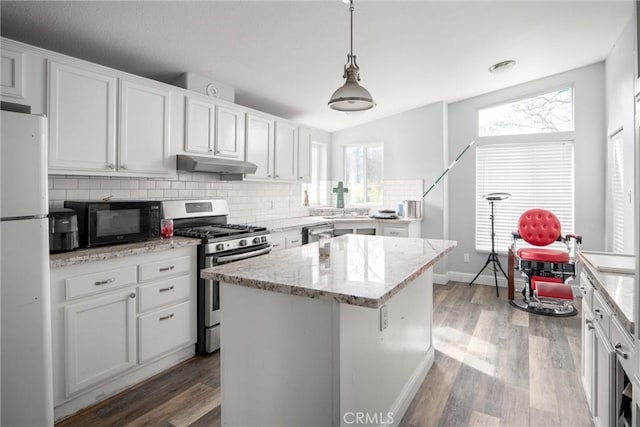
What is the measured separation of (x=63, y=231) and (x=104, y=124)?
0.82 meters

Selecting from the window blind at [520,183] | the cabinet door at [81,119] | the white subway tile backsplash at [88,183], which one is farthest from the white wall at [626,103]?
the white subway tile backsplash at [88,183]

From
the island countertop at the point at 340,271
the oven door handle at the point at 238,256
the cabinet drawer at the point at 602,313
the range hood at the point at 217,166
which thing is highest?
the range hood at the point at 217,166

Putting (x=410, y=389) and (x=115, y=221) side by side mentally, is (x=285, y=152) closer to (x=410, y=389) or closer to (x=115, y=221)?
(x=115, y=221)

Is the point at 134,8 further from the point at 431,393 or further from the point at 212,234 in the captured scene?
the point at 431,393

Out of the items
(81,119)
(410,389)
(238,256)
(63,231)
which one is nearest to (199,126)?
(81,119)

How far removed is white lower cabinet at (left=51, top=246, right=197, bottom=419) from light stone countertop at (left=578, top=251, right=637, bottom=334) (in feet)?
8.31

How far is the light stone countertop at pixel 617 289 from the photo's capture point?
121cm

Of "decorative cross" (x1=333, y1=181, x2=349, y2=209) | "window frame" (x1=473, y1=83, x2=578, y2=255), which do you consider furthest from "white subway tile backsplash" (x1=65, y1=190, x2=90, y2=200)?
"window frame" (x1=473, y1=83, x2=578, y2=255)

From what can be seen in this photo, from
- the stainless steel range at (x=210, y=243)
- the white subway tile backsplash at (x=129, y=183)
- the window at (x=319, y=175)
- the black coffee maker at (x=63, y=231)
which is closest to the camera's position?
the black coffee maker at (x=63, y=231)

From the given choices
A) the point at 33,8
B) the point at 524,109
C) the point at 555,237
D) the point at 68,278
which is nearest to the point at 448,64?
the point at 524,109

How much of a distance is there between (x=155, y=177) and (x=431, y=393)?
259cm

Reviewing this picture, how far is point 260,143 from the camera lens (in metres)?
4.02

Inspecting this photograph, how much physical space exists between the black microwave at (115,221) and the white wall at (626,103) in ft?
13.1

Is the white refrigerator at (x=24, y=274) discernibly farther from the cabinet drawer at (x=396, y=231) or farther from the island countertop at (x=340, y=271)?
the cabinet drawer at (x=396, y=231)
